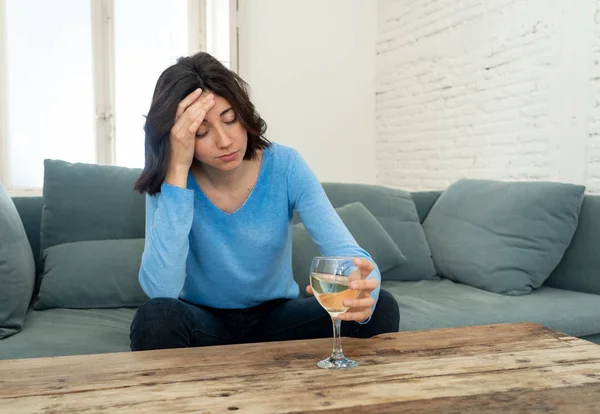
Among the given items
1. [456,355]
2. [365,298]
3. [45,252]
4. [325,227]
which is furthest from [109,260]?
[456,355]

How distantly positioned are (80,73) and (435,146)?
262 cm

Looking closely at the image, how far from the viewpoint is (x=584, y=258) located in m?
2.31

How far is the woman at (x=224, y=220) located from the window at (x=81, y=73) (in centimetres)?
314

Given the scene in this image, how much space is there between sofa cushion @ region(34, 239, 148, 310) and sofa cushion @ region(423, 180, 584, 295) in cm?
122

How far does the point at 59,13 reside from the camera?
4.37 metres

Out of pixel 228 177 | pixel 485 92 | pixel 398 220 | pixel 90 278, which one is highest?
pixel 485 92

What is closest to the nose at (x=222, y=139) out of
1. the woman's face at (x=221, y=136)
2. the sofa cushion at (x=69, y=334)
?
the woman's face at (x=221, y=136)

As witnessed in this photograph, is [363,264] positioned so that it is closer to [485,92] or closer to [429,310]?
[429,310]

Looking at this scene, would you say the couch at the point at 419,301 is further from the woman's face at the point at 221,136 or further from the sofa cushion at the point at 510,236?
the woman's face at the point at 221,136

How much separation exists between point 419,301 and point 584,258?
0.72m

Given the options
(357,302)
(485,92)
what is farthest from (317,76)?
(357,302)

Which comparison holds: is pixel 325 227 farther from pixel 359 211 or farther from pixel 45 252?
pixel 45 252

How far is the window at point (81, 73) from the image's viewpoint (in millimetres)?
4273

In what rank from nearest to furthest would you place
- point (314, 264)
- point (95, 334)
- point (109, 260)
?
point (314, 264) < point (95, 334) < point (109, 260)
